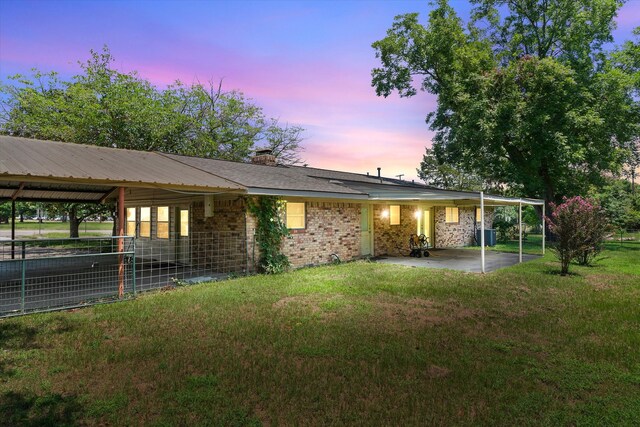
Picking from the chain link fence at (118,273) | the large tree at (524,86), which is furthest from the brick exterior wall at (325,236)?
the large tree at (524,86)

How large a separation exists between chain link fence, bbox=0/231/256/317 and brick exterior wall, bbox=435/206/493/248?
1183cm

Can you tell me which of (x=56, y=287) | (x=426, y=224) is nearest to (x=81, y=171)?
(x=56, y=287)

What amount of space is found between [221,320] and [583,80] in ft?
77.4

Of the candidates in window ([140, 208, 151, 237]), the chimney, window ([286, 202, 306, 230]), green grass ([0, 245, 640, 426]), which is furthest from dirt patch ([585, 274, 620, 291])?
window ([140, 208, 151, 237])

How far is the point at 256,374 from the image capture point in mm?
3939

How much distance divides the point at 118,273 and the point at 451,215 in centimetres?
1689

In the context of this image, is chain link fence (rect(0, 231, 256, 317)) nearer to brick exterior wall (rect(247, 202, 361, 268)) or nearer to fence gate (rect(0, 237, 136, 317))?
fence gate (rect(0, 237, 136, 317))

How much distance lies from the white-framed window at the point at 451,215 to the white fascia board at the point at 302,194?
28.3 ft

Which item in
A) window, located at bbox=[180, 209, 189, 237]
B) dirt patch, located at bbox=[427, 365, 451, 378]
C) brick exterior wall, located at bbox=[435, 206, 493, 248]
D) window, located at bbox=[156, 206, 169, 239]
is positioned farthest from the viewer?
brick exterior wall, located at bbox=[435, 206, 493, 248]

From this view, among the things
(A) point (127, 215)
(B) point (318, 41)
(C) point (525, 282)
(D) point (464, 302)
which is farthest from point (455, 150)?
(A) point (127, 215)

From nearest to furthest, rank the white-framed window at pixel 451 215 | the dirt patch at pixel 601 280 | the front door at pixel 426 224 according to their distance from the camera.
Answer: the dirt patch at pixel 601 280 → the front door at pixel 426 224 → the white-framed window at pixel 451 215

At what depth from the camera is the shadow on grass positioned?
3.03 m

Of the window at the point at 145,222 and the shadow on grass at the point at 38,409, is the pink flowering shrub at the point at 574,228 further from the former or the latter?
the window at the point at 145,222

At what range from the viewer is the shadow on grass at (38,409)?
3.03 m
